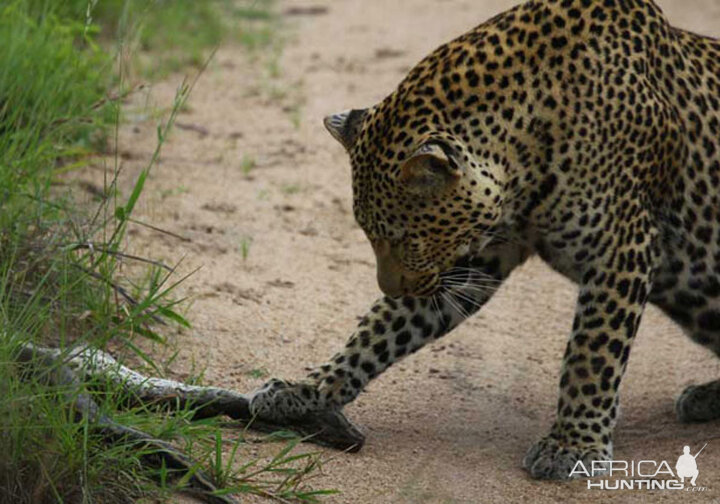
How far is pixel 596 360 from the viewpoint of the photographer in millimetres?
5215

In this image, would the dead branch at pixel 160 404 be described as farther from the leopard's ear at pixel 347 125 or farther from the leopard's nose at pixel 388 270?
the leopard's ear at pixel 347 125

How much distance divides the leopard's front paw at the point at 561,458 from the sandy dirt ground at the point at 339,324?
5cm

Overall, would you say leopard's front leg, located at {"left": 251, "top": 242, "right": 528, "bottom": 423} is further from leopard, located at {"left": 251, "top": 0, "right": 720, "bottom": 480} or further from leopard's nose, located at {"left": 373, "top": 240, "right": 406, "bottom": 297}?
leopard's nose, located at {"left": 373, "top": 240, "right": 406, "bottom": 297}

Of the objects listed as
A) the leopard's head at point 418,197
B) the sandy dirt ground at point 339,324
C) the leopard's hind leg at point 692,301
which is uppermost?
the leopard's head at point 418,197

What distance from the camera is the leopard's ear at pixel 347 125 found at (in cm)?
535

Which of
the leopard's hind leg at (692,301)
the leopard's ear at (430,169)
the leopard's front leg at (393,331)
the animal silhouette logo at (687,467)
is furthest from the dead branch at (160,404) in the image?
the leopard's hind leg at (692,301)

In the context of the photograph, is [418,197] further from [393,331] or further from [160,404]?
[160,404]

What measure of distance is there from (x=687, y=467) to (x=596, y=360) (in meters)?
0.55

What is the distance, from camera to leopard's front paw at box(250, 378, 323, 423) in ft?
17.9

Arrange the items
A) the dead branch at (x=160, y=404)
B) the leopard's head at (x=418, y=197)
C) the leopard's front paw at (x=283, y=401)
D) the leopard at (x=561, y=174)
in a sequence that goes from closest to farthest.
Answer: the dead branch at (x=160, y=404) → the leopard's head at (x=418, y=197) → the leopard at (x=561, y=174) → the leopard's front paw at (x=283, y=401)

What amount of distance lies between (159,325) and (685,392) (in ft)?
7.83

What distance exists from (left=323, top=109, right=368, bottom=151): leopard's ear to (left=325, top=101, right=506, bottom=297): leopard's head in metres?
0.06

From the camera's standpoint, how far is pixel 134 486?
446cm

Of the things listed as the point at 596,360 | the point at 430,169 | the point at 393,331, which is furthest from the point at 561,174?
the point at 393,331
